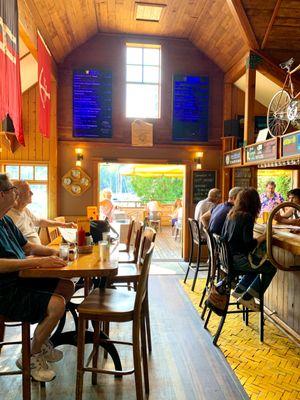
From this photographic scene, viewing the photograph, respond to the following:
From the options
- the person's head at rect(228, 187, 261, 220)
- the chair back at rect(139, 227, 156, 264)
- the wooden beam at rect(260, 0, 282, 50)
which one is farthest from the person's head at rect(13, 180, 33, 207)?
the wooden beam at rect(260, 0, 282, 50)

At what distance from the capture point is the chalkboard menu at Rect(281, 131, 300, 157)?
3.87m

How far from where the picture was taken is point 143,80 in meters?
6.68

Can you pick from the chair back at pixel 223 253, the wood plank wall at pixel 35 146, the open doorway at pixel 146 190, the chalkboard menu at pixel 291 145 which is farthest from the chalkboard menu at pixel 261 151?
the open doorway at pixel 146 190

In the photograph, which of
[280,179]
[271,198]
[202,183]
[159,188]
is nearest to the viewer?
[271,198]

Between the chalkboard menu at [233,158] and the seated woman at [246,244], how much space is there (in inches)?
106

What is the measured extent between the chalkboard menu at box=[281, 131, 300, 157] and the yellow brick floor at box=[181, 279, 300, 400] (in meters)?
1.96

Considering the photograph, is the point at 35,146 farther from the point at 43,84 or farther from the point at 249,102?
the point at 249,102

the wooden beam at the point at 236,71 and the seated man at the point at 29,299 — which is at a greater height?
the wooden beam at the point at 236,71

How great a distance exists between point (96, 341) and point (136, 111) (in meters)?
5.02

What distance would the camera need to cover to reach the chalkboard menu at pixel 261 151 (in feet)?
14.6

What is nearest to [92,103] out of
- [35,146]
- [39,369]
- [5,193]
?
[35,146]

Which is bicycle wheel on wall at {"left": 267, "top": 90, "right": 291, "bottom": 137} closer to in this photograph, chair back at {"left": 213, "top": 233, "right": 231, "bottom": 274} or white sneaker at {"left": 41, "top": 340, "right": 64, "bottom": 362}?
chair back at {"left": 213, "top": 233, "right": 231, "bottom": 274}

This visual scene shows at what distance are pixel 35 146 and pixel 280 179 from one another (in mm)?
5246

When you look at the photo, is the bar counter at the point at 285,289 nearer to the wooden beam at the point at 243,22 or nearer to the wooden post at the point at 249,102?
the wooden post at the point at 249,102
